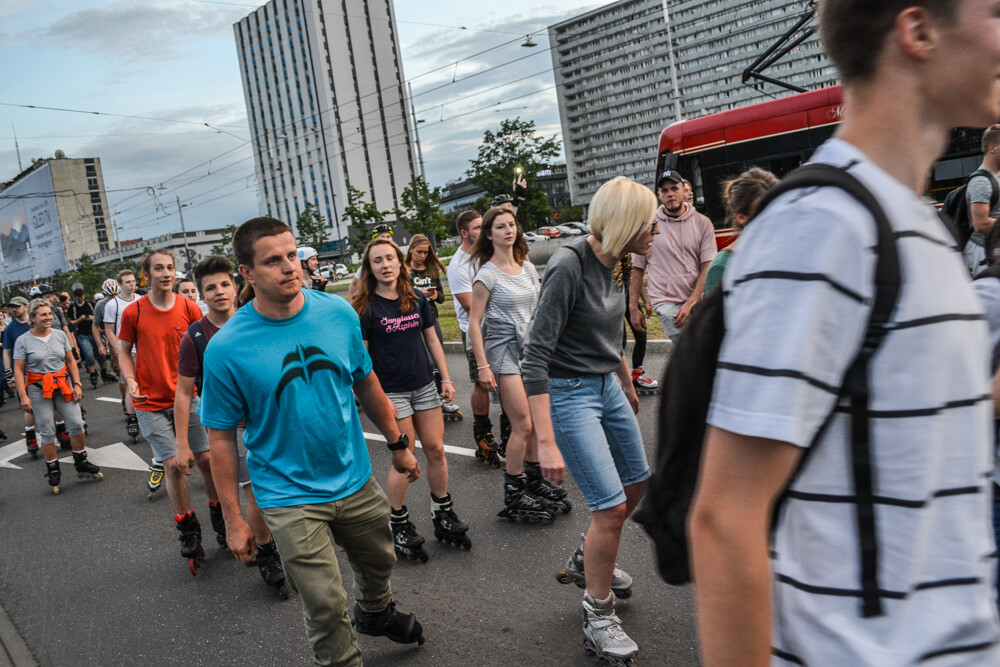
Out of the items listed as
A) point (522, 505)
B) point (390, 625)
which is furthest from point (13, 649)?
point (522, 505)

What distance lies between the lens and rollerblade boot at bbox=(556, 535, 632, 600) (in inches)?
143

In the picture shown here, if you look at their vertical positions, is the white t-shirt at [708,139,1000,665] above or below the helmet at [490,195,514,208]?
below

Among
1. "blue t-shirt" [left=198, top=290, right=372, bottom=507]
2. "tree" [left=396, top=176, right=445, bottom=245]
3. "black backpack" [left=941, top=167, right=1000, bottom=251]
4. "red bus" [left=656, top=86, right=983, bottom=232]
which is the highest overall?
"tree" [left=396, top=176, right=445, bottom=245]

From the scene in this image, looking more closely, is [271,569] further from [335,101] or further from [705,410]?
[335,101]

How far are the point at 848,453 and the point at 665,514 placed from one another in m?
0.31

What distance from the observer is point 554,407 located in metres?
3.19

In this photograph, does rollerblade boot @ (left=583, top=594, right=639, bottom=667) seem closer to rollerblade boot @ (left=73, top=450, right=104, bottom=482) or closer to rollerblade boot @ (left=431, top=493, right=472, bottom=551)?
rollerblade boot @ (left=431, top=493, right=472, bottom=551)

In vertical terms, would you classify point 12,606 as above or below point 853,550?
below

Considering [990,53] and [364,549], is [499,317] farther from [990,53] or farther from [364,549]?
[990,53]

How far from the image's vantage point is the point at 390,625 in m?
3.50

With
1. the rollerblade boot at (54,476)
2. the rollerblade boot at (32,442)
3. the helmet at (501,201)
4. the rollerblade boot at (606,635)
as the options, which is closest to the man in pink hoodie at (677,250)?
the helmet at (501,201)

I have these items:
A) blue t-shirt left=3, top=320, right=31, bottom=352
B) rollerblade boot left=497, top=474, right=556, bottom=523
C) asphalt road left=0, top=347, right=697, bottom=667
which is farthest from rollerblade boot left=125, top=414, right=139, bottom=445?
rollerblade boot left=497, top=474, right=556, bottom=523

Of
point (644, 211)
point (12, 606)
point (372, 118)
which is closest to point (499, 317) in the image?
point (644, 211)

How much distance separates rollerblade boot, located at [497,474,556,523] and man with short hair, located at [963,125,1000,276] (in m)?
3.26
